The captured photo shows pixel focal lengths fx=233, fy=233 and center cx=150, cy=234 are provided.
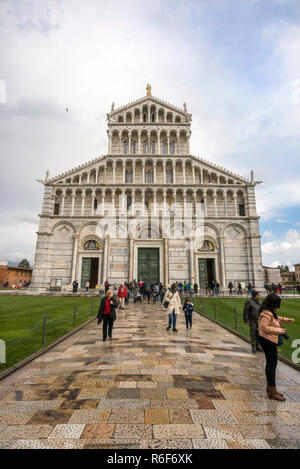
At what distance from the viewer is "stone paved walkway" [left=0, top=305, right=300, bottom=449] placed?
307 cm

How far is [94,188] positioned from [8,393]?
25.9 meters

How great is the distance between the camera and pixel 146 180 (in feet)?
97.7

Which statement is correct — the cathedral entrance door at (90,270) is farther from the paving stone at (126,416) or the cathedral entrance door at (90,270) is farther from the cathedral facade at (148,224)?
the paving stone at (126,416)

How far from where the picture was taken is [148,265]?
2753 centimetres

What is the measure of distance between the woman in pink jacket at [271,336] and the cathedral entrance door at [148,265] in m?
22.9

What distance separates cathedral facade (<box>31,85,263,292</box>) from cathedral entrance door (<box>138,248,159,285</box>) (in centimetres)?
12

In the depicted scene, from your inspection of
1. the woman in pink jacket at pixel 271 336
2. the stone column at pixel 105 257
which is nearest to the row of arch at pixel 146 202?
the stone column at pixel 105 257

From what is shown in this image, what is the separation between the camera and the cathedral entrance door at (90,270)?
89.7 feet

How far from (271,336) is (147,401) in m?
2.56

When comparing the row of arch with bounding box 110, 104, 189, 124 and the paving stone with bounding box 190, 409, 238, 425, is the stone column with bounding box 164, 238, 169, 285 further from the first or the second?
the paving stone with bounding box 190, 409, 238, 425

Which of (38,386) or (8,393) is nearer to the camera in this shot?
(8,393)

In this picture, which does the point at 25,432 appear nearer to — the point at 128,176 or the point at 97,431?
the point at 97,431
